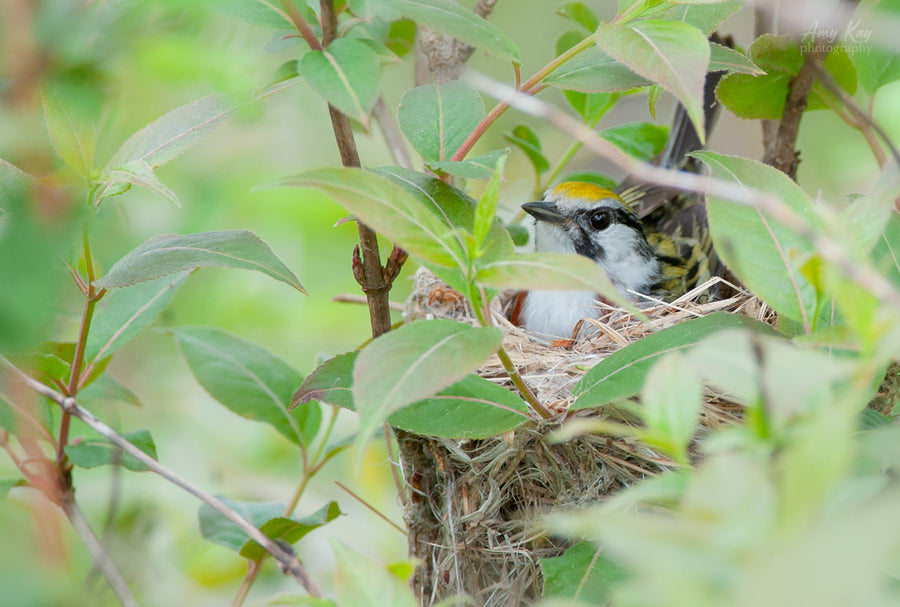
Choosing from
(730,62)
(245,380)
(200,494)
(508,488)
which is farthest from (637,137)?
(200,494)

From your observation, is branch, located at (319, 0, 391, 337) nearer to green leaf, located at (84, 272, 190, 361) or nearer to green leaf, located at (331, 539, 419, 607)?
green leaf, located at (84, 272, 190, 361)

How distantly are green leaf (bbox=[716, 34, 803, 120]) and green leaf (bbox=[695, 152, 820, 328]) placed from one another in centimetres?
82

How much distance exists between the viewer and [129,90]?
2.84 ft

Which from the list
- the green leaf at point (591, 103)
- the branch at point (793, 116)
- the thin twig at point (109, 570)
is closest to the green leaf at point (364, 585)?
the thin twig at point (109, 570)

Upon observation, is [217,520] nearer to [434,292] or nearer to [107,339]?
[107,339]

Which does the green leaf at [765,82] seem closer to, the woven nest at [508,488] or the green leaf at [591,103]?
the green leaf at [591,103]

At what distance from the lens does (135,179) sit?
106 centimetres

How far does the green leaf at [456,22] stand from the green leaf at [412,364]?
463 millimetres

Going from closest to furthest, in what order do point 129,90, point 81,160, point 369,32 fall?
1. point 129,90
2. point 81,160
3. point 369,32

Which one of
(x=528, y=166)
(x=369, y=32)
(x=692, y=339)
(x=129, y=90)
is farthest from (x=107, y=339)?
(x=528, y=166)

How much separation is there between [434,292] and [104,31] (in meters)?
1.51

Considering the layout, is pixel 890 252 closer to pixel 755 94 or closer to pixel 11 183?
pixel 755 94

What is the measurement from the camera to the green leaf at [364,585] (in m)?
0.78

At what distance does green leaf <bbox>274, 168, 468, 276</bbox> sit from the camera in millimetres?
840
